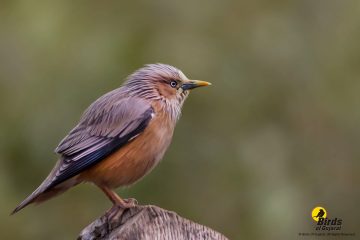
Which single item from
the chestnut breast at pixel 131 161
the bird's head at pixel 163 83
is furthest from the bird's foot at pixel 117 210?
the bird's head at pixel 163 83

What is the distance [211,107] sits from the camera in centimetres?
842

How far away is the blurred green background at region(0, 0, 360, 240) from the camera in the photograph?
8.22m

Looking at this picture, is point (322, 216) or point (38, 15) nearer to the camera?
point (322, 216)

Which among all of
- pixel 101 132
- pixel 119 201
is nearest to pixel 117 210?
pixel 119 201

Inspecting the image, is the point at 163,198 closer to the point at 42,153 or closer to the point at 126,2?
the point at 42,153

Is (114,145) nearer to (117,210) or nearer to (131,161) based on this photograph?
(131,161)

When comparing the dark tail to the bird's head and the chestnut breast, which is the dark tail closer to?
the chestnut breast

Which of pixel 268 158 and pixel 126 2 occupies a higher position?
pixel 126 2

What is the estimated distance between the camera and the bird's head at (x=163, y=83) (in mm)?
7598

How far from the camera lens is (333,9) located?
30.1 ft

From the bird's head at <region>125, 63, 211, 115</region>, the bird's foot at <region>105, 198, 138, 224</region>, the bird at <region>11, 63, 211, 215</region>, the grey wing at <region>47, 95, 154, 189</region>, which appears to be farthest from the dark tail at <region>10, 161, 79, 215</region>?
the bird's head at <region>125, 63, 211, 115</region>

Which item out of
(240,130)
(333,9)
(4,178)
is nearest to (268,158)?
(240,130)

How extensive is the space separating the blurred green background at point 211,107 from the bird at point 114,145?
3.34ft

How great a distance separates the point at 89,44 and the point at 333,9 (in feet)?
8.55
